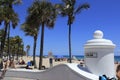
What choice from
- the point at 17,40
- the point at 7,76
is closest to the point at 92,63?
the point at 7,76

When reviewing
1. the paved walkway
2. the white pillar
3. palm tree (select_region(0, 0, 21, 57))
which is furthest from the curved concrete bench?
palm tree (select_region(0, 0, 21, 57))

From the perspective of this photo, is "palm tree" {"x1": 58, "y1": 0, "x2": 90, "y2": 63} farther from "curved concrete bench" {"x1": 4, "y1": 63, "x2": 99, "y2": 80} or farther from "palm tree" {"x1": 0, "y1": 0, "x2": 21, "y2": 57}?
"curved concrete bench" {"x1": 4, "y1": 63, "x2": 99, "y2": 80}

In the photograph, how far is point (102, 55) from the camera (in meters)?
11.9

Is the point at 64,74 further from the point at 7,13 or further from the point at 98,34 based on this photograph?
the point at 7,13

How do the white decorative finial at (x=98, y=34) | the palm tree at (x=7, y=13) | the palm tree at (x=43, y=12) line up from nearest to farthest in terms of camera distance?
1. the white decorative finial at (x=98, y=34)
2. the palm tree at (x=43, y=12)
3. the palm tree at (x=7, y=13)

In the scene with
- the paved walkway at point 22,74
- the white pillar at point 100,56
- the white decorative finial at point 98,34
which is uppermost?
the white decorative finial at point 98,34

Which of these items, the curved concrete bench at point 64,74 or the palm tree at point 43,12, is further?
the palm tree at point 43,12

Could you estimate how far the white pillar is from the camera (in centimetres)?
1191

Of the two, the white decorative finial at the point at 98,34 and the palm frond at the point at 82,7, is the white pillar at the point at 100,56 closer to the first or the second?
the white decorative finial at the point at 98,34

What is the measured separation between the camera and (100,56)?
39.1ft

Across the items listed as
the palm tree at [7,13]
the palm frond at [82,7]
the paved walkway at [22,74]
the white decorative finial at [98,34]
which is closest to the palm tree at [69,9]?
the palm frond at [82,7]

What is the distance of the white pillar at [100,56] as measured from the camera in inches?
469

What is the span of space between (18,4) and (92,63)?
81.9 feet

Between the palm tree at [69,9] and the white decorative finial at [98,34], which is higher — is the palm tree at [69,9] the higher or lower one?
the higher one
